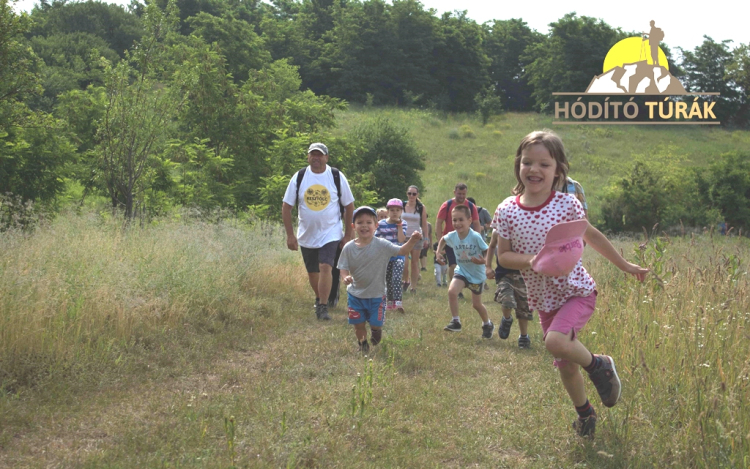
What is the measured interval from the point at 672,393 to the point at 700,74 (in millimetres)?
75302

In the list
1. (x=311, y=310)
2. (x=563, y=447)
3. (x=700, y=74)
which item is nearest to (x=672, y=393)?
(x=563, y=447)

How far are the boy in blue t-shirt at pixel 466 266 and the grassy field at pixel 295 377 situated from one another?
260 mm

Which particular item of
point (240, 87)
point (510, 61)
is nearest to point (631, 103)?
point (510, 61)

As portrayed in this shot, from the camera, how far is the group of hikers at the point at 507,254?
12.7 ft

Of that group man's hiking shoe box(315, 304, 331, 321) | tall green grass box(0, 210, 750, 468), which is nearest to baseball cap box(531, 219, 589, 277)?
tall green grass box(0, 210, 750, 468)

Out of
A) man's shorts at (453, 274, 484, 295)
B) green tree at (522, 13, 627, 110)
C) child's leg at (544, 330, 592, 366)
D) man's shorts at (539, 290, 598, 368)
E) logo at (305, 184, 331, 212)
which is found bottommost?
man's shorts at (453, 274, 484, 295)

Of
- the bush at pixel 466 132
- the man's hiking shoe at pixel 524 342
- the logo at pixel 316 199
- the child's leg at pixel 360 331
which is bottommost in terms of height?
the man's hiking shoe at pixel 524 342

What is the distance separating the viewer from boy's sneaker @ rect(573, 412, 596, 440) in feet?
13.1

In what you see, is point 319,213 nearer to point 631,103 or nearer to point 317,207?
point 317,207

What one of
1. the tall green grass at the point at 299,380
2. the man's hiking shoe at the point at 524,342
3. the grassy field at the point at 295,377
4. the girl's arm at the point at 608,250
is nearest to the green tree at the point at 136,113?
the grassy field at the point at 295,377

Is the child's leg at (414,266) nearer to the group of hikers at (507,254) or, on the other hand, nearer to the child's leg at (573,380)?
the group of hikers at (507,254)

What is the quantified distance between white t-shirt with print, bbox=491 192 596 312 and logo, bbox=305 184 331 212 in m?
4.24

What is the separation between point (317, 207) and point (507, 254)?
441 centimetres

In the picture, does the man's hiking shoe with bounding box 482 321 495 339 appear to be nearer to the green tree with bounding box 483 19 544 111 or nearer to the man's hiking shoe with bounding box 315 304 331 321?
the man's hiking shoe with bounding box 315 304 331 321
